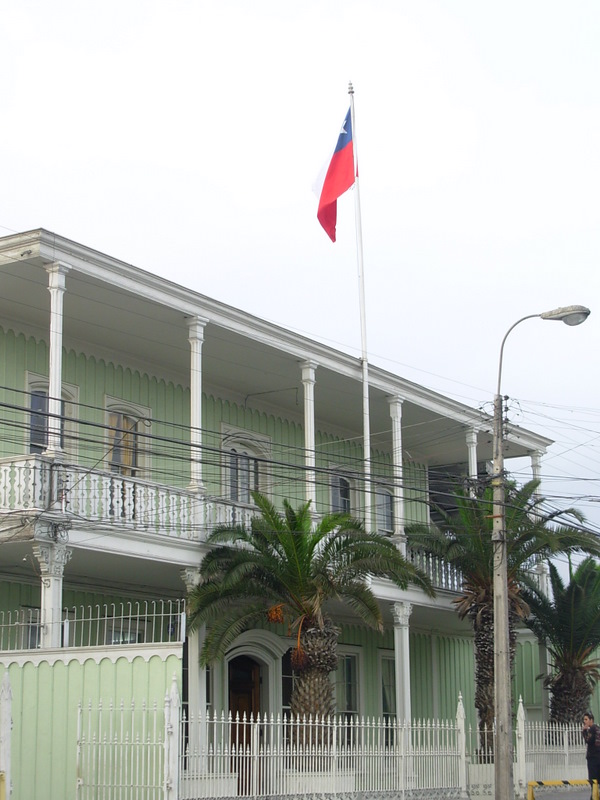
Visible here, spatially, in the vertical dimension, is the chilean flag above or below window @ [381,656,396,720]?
above

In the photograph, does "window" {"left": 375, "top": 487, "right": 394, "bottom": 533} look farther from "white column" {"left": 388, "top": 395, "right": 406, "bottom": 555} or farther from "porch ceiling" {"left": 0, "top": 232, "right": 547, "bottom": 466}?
"white column" {"left": 388, "top": 395, "right": 406, "bottom": 555}

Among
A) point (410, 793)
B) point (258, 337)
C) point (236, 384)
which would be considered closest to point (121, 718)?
point (410, 793)

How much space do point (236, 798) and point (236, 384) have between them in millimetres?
11319

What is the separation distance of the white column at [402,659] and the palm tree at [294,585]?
4160 millimetres

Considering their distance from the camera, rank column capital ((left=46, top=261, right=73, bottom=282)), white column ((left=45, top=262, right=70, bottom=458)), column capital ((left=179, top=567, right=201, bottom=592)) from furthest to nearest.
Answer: column capital ((left=179, top=567, right=201, bottom=592)), column capital ((left=46, top=261, right=73, bottom=282)), white column ((left=45, top=262, right=70, bottom=458))

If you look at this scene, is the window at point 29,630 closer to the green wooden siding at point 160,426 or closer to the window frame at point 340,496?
the green wooden siding at point 160,426

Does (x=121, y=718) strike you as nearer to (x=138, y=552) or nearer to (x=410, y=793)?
(x=138, y=552)

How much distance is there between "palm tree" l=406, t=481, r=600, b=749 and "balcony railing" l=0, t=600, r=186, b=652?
6033mm

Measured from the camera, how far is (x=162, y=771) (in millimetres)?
15180

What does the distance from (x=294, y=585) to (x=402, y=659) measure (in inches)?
227

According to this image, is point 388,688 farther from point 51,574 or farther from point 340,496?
point 51,574

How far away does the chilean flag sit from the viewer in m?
26.4

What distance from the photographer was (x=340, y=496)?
100ft

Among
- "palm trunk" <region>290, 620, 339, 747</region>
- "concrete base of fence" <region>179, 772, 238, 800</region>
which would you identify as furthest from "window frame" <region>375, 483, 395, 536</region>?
"concrete base of fence" <region>179, 772, 238, 800</region>
